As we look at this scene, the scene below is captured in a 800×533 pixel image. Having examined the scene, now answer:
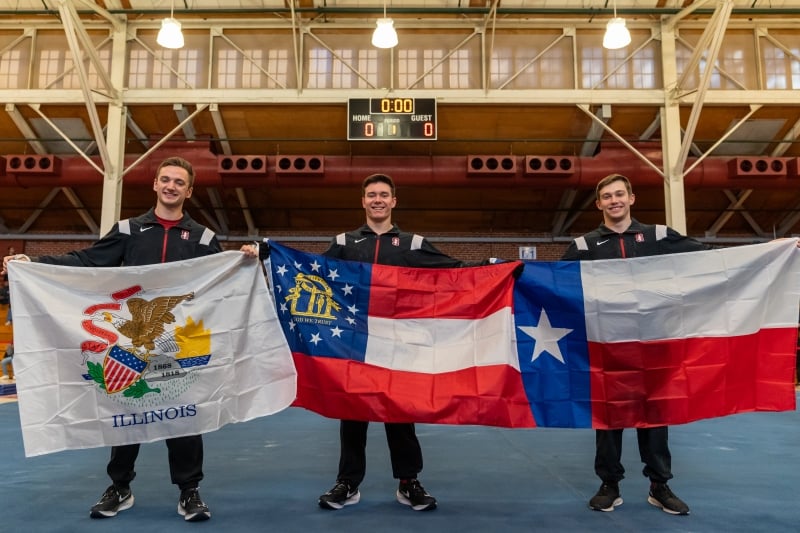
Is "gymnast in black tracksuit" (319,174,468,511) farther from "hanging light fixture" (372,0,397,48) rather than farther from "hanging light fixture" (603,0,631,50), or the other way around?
"hanging light fixture" (603,0,631,50)

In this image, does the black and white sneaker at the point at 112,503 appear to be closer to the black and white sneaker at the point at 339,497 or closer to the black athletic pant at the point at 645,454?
the black and white sneaker at the point at 339,497

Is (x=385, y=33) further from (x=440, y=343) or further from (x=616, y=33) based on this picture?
(x=440, y=343)

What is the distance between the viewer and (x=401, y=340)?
3.19 metres

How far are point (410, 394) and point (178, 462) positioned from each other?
1.34 m

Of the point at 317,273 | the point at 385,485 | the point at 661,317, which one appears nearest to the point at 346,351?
the point at 317,273

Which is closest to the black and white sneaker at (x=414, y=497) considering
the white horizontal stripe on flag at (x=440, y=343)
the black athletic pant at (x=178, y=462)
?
the white horizontal stripe on flag at (x=440, y=343)

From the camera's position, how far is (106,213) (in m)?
9.89

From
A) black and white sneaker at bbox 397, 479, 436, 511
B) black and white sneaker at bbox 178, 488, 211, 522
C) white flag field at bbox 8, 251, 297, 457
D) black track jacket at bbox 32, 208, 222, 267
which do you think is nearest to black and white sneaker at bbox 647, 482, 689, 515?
black and white sneaker at bbox 397, 479, 436, 511

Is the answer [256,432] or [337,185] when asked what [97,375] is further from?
[337,185]

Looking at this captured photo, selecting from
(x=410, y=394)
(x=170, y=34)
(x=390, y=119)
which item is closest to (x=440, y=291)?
(x=410, y=394)

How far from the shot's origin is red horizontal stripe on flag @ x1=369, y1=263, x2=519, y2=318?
10.5 ft

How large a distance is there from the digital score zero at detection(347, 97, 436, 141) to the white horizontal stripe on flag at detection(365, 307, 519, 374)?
7.66 meters

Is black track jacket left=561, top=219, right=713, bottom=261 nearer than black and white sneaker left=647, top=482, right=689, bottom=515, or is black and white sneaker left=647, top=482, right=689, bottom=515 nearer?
black and white sneaker left=647, top=482, right=689, bottom=515

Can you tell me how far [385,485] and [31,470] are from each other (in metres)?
2.57
